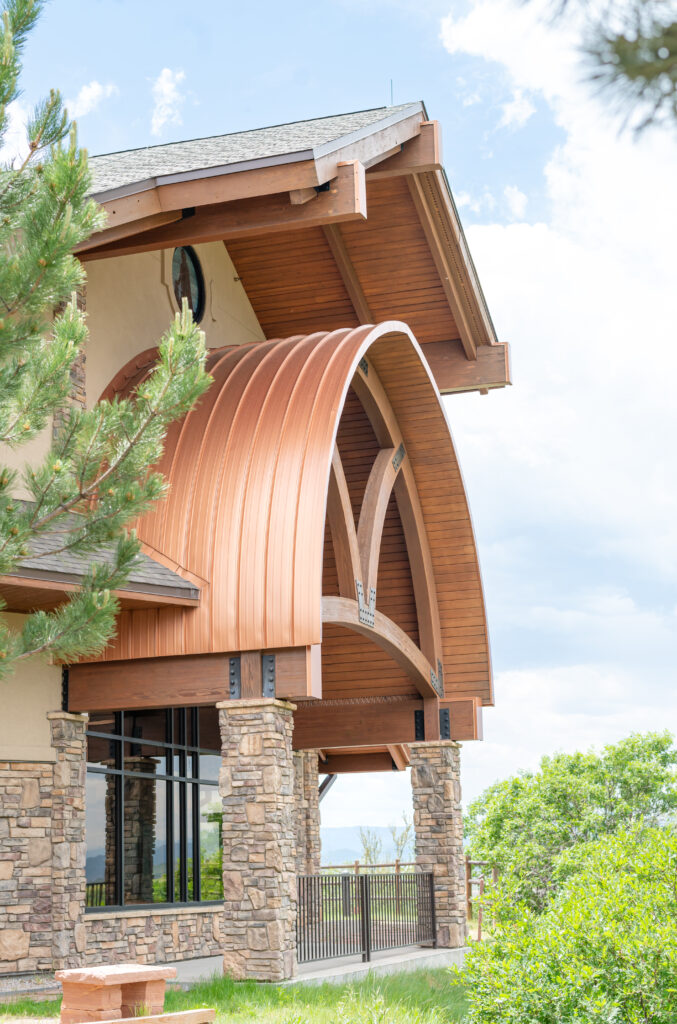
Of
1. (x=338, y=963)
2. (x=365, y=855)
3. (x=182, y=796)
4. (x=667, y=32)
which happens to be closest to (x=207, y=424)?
(x=182, y=796)

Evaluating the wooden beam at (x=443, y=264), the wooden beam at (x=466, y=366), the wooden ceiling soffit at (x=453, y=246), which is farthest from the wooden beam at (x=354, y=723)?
the wooden ceiling soffit at (x=453, y=246)

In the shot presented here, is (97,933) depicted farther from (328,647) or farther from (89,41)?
(89,41)

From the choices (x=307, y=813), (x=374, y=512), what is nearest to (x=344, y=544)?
(x=374, y=512)

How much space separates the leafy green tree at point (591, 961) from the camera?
7.38m

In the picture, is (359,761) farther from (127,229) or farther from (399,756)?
(127,229)

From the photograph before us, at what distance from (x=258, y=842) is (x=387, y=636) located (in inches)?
165

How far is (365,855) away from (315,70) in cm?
14329

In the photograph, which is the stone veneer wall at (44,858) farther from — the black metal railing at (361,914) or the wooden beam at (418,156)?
the wooden beam at (418,156)

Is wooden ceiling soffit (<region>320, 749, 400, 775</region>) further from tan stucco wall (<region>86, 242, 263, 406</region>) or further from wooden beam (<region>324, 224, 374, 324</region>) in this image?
tan stucco wall (<region>86, 242, 263, 406</region>)

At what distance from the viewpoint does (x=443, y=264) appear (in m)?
16.0

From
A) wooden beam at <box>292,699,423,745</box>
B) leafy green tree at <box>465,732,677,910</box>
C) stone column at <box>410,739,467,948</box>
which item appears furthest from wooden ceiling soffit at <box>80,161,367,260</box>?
leafy green tree at <box>465,732,677,910</box>

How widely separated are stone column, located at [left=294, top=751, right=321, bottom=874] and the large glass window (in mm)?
3855

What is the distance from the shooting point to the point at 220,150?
13.5 metres

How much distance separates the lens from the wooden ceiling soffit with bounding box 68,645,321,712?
1045 cm
